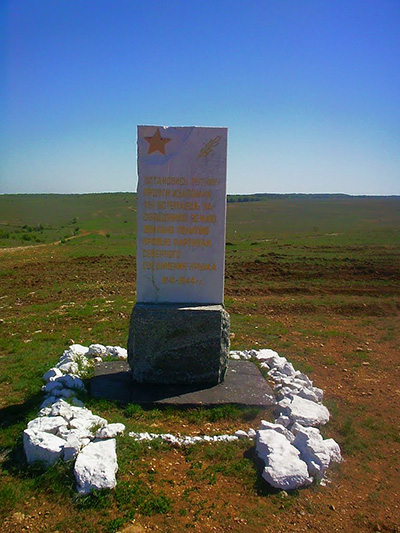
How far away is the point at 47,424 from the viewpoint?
456 cm

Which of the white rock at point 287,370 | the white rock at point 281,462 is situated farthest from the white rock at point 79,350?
the white rock at point 281,462

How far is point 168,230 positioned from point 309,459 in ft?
10.8

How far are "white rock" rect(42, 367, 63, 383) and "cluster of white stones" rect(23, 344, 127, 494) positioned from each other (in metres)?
0.20

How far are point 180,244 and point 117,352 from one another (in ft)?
7.60

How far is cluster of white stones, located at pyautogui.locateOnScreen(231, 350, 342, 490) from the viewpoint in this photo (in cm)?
410

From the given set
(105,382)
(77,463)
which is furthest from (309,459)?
(105,382)

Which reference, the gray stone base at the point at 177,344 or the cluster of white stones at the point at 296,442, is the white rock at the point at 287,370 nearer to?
the cluster of white stones at the point at 296,442

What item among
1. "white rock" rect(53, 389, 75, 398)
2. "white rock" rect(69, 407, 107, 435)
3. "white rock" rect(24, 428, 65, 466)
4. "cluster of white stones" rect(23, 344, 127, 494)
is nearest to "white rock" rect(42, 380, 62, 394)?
"cluster of white stones" rect(23, 344, 127, 494)

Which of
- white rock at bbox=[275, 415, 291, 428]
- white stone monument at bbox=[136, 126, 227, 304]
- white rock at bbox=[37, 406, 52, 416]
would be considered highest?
white stone monument at bbox=[136, 126, 227, 304]

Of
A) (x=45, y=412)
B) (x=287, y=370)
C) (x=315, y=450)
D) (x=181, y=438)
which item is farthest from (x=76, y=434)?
(x=287, y=370)

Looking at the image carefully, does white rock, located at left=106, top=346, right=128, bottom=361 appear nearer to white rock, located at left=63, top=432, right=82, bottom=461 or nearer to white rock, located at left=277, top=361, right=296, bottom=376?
white rock, located at left=277, top=361, right=296, bottom=376

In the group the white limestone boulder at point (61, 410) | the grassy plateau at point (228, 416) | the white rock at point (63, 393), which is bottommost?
the grassy plateau at point (228, 416)

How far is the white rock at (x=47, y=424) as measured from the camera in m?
4.50

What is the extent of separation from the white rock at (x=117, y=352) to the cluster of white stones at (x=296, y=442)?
98.6 inches
